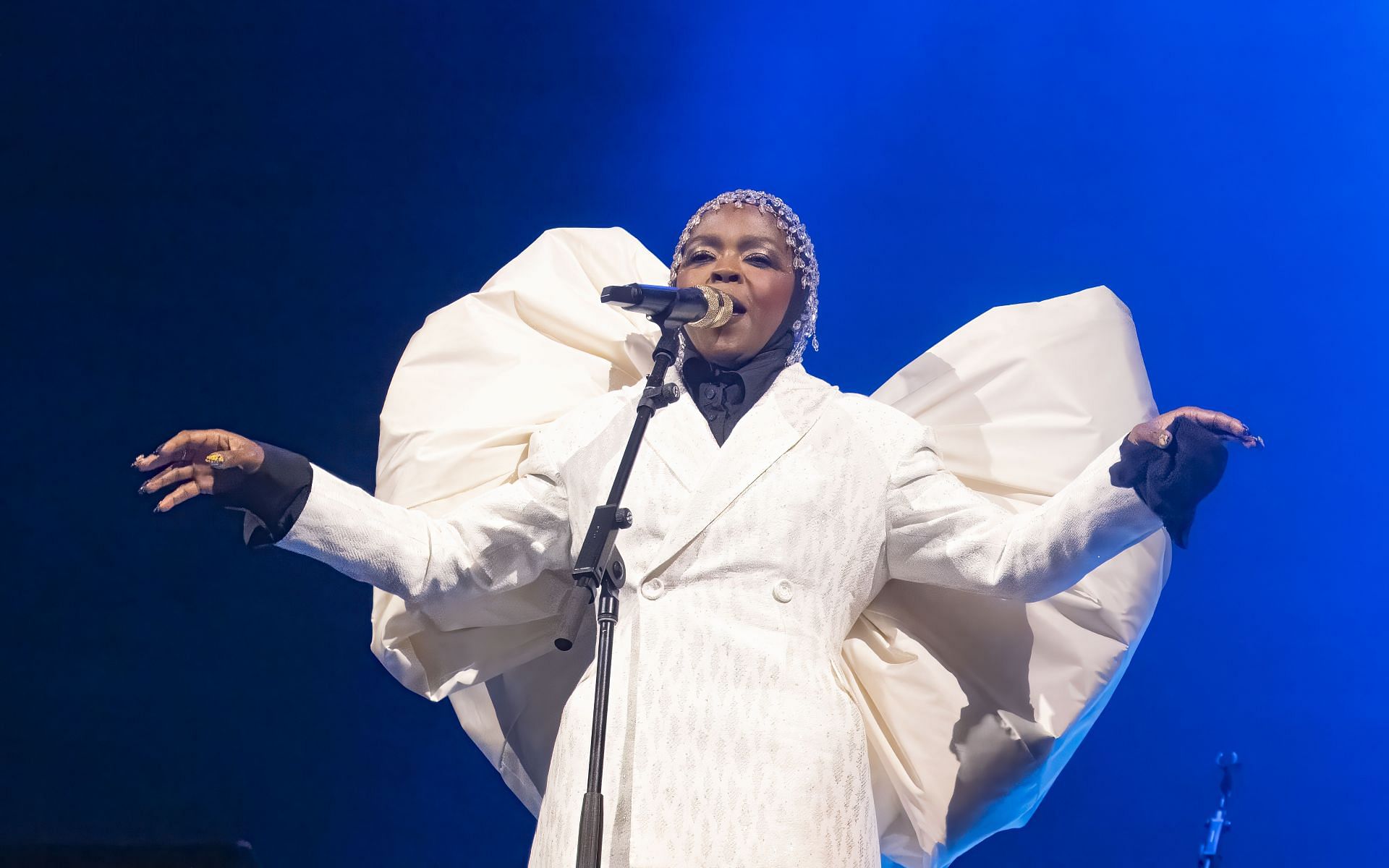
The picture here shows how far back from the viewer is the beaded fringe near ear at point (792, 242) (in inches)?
90.7

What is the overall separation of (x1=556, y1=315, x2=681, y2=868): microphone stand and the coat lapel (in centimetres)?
26

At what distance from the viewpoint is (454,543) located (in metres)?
1.90

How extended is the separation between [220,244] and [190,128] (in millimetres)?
306

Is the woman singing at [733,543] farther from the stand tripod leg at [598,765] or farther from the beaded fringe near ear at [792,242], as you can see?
the stand tripod leg at [598,765]

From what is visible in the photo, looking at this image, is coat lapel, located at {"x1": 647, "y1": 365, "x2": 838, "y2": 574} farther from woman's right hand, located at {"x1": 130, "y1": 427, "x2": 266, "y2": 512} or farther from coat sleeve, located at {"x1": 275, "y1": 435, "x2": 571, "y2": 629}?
woman's right hand, located at {"x1": 130, "y1": 427, "x2": 266, "y2": 512}

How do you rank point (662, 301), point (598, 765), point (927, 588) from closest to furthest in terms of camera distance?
point (598, 765)
point (662, 301)
point (927, 588)

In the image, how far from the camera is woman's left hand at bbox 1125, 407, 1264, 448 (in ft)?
4.79

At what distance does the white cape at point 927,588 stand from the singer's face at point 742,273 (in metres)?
0.27

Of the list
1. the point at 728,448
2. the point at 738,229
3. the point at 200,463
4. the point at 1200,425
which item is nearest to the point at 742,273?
the point at 738,229

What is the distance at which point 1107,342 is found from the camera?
2.19 m

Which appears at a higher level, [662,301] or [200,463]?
[662,301]

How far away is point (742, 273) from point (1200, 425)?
0.93m

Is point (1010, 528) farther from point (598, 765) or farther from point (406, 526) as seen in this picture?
point (406, 526)

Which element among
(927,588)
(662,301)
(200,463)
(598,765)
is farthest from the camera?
(927,588)
